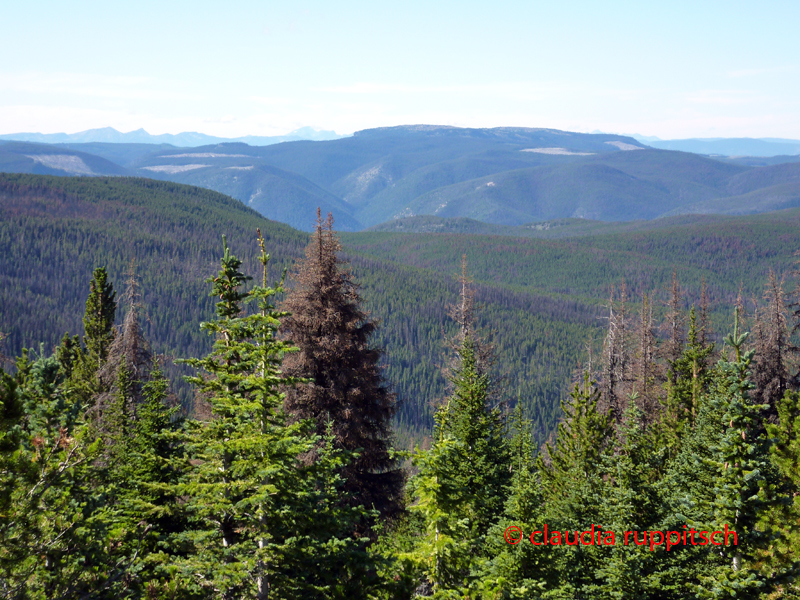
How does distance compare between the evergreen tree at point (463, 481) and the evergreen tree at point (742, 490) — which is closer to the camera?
the evergreen tree at point (463, 481)

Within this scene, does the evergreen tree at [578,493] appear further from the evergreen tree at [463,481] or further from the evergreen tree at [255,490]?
the evergreen tree at [255,490]

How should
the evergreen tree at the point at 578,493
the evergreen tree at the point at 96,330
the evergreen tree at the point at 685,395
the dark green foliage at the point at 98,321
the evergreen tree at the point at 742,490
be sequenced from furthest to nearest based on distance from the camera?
the dark green foliage at the point at 98,321
the evergreen tree at the point at 96,330
the evergreen tree at the point at 685,395
the evergreen tree at the point at 578,493
the evergreen tree at the point at 742,490

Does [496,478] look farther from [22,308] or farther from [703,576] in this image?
[22,308]

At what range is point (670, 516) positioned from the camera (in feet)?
57.6

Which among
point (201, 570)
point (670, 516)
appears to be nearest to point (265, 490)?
→ point (201, 570)

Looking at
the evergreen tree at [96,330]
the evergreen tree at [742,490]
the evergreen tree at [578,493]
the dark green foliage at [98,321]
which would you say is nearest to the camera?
the evergreen tree at [742,490]

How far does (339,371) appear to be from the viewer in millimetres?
23047

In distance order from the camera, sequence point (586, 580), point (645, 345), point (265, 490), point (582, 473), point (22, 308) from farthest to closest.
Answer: point (22, 308) → point (645, 345) → point (582, 473) → point (586, 580) → point (265, 490)

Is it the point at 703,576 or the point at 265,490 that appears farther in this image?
the point at 703,576

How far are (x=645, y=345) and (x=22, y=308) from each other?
191 meters

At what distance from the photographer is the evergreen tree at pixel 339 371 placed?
878 inches

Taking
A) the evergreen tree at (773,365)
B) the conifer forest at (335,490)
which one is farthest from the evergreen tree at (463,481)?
the evergreen tree at (773,365)

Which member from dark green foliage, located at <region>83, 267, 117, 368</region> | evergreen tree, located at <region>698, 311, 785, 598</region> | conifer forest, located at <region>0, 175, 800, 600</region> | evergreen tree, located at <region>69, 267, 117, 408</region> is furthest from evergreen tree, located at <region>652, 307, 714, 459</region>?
dark green foliage, located at <region>83, 267, 117, 368</region>

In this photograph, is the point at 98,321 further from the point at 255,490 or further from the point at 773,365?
the point at 773,365
